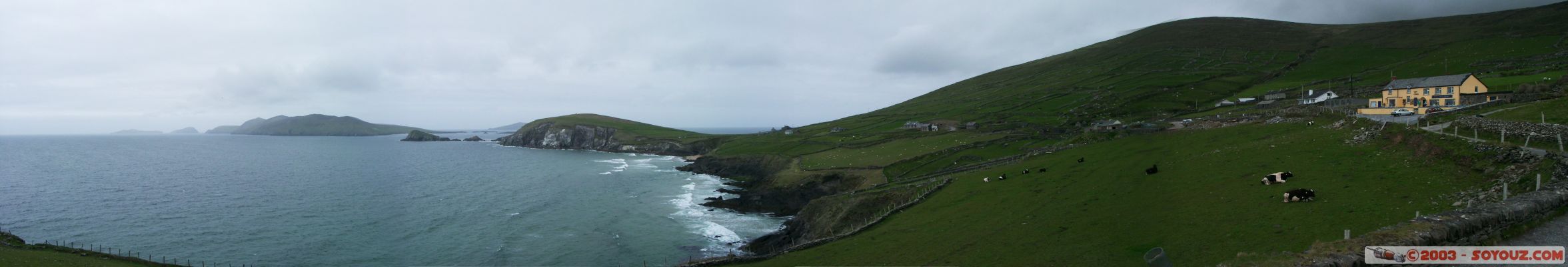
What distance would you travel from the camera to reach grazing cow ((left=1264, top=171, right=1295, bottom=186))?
91.0 feet

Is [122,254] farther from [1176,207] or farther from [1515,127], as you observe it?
[1515,127]

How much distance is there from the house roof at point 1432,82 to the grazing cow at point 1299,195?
182ft

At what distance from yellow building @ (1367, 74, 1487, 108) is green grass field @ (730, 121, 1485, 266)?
2842 centimetres

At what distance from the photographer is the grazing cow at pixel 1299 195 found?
23.7m

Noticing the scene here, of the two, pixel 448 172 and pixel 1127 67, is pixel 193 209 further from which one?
pixel 1127 67

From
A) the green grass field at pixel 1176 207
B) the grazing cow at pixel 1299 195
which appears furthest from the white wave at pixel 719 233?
the grazing cow at pixel 1299 195

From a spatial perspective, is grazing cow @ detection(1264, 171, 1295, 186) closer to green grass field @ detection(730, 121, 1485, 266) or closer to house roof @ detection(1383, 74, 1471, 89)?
green grass field @ detection(730, 121, 1485, 266)

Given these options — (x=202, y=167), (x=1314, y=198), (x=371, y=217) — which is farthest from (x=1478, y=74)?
(x=202, y=167)

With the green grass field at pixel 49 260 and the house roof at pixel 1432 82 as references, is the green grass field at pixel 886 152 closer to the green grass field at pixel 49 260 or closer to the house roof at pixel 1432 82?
the house roof at pixel 1432 82

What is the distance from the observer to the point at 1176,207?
2797cm
